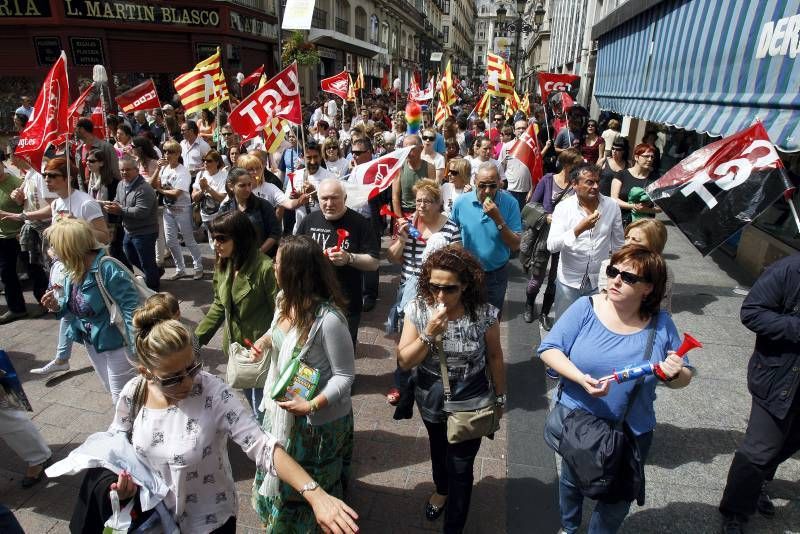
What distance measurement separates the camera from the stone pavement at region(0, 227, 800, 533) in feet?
10.4

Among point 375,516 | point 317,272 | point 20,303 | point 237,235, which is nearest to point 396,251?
point 237,235

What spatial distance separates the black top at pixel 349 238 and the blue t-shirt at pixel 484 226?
837 millimetres

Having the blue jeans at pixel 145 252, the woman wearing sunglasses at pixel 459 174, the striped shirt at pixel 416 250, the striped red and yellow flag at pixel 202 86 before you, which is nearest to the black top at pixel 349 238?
the striped shirt at pixel 416 250

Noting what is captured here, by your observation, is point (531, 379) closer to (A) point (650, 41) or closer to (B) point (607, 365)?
(B) point (607, 365)

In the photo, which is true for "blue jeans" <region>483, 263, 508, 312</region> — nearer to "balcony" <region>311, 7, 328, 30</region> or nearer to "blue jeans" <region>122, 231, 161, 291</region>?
"blue jeans" <region>122, 231, 161, 291</region>

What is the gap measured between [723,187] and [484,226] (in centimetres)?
186

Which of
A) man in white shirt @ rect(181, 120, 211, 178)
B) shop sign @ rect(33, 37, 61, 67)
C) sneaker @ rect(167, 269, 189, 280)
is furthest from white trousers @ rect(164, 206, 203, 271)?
shop sign @ rect(33, 37, 61, 67)

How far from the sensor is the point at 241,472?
3.55 metres

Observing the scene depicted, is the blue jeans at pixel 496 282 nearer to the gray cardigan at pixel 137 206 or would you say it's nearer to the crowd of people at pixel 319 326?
the crowd of people at pixel 319 326

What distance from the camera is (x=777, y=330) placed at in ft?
8.59

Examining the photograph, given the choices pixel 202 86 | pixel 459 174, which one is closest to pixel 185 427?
pixel 459 174

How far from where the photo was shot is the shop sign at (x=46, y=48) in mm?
19266

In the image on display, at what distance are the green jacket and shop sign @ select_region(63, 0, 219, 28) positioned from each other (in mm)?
21530

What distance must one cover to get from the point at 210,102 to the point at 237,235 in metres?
6.08
